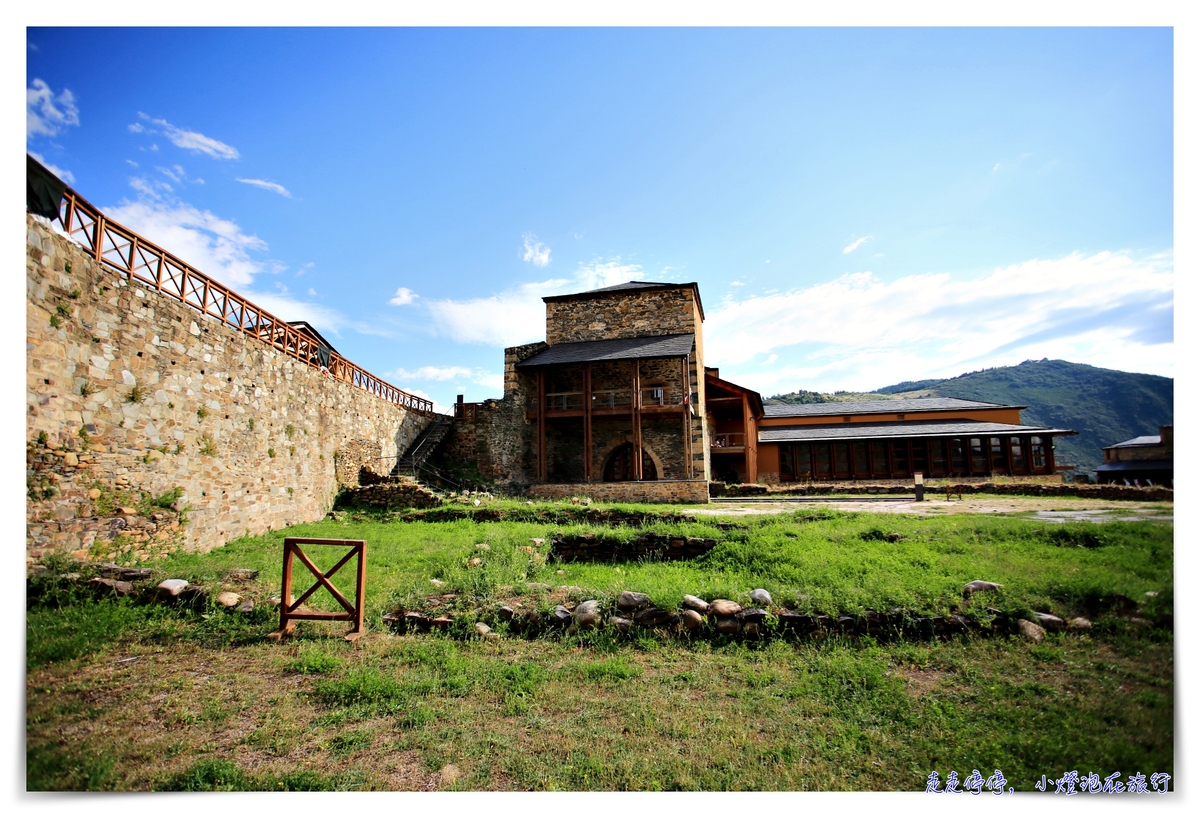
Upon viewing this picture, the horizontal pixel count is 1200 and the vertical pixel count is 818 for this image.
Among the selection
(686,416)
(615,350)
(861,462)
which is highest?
(615,350)

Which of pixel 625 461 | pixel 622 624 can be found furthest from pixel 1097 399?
pixel 625 461

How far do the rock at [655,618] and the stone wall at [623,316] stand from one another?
1805cm

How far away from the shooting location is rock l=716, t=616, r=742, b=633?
502 cm

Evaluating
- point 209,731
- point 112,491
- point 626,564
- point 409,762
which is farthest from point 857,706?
point 112,491

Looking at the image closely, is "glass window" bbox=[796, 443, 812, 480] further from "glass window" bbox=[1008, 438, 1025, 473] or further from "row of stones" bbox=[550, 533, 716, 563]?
"row of stones" bbox=[550, 533, 716, 563]

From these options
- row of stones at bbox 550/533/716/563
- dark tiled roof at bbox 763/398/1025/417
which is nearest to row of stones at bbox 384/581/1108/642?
row of stones at bbox 550/533/716/563

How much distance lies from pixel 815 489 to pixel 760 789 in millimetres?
20949

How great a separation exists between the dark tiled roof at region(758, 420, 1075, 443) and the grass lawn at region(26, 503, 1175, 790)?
75.7 ft

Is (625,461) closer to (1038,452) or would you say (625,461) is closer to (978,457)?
(978,457)

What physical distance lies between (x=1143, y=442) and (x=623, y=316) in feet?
64.5

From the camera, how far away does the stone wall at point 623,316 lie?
874 inches

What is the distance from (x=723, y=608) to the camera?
514 centimetres

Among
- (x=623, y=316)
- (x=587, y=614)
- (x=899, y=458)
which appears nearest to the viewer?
(x=587, y=614)

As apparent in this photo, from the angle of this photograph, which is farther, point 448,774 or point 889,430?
point 889,430
